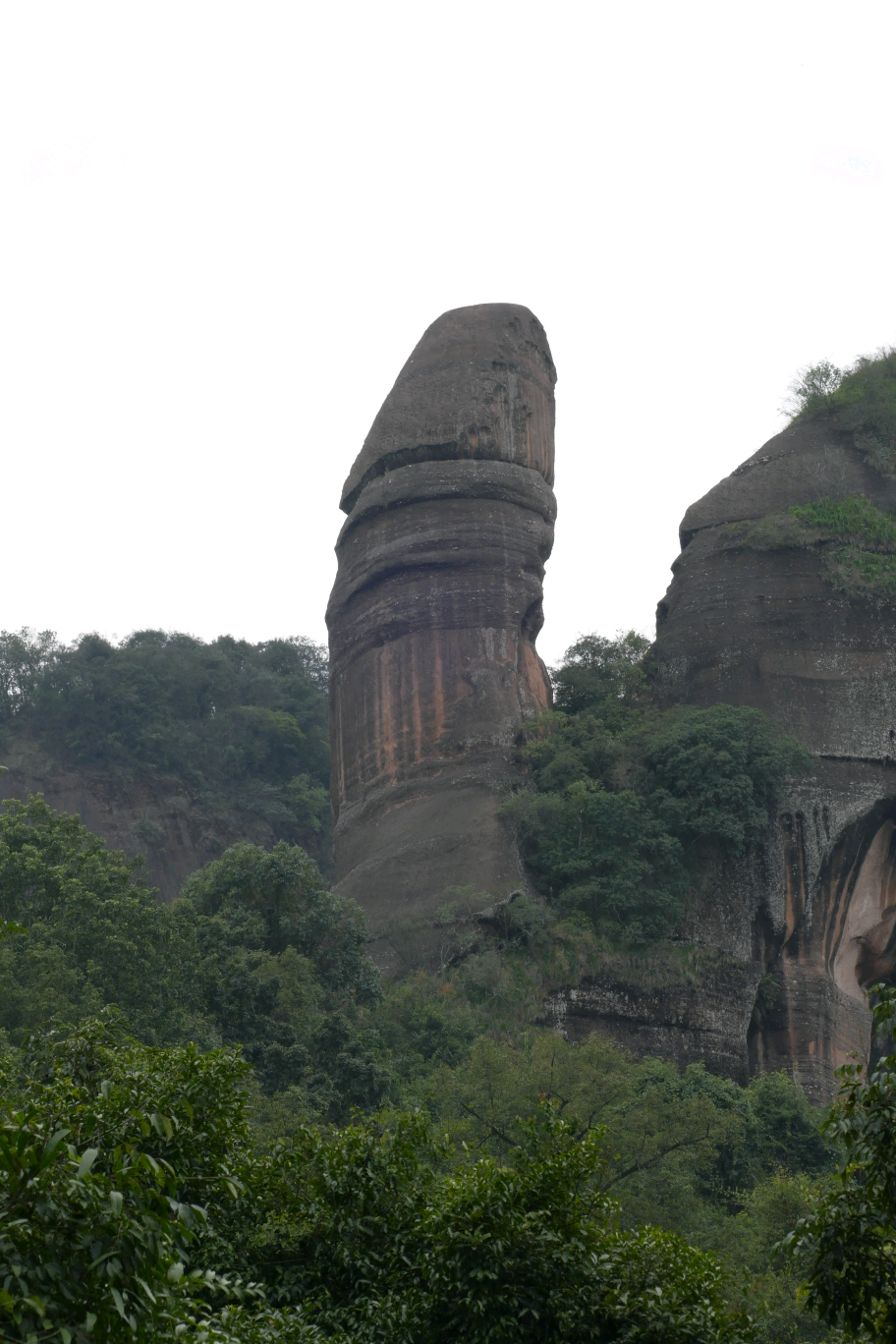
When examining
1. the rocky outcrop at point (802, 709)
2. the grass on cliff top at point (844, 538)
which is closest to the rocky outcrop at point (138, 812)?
the rocky outcrop at point (802, 709)

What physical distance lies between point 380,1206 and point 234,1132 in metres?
1.10

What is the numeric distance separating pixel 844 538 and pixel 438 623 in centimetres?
900

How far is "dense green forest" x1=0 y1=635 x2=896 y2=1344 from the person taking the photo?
780cm

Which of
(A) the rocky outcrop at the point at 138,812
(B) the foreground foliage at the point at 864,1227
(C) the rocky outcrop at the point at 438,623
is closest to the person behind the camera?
(B) the foreground foliage at the point at 864,1227

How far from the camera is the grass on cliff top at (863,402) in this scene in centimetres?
3588

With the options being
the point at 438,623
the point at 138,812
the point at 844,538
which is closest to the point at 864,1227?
the point at 438,623

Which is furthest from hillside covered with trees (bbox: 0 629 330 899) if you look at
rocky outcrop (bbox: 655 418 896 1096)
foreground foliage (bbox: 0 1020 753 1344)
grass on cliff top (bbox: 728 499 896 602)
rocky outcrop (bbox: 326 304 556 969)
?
foreground foliage (bbox: 0 1020 753 1344)

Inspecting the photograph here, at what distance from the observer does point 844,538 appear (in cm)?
3391

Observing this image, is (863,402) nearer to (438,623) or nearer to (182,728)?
(438,623)

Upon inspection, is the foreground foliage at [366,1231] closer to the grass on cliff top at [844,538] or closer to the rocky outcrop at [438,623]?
the rocky outcrop at [438,623]

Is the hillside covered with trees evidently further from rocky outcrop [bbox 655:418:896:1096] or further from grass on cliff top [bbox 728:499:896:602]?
grass on cliff top [bbox 728:499:896:602]

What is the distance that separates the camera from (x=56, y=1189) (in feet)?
19.2

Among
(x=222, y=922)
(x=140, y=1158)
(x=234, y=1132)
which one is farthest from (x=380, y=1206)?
(x=222, y=922)

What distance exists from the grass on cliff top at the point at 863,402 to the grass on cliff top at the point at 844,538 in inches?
71.6
